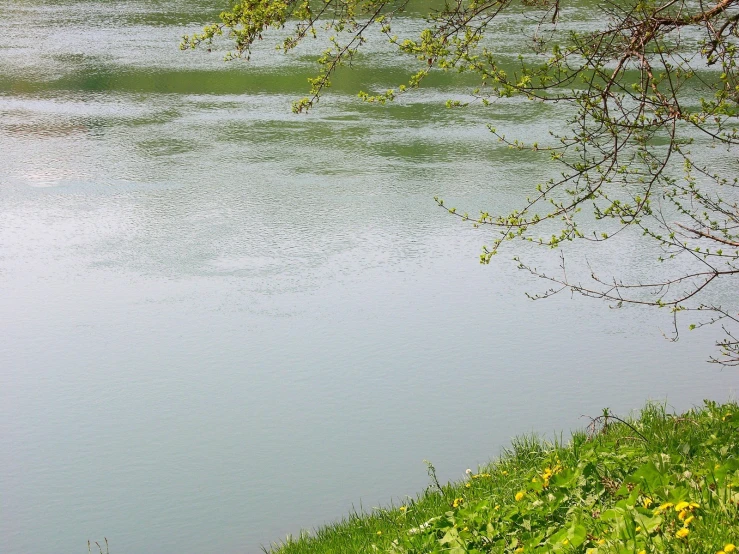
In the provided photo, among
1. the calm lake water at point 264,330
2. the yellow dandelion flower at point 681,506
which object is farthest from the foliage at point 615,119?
the yellow dandelion flower at point 681,506

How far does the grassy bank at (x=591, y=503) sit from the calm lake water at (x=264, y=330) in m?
0.82

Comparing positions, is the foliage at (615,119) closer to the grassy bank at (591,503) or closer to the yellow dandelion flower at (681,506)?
the grassy bank at (591,503)

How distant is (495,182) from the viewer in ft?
30.0

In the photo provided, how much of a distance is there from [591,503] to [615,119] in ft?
4.88

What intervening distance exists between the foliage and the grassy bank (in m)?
0.46

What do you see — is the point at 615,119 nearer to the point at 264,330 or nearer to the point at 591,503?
the point at 591,503

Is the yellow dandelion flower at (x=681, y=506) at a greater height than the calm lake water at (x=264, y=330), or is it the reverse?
the yellow dandelion flower at (x=681, y=506)

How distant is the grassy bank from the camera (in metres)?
2.64

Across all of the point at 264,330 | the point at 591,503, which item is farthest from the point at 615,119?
the point at 264,330

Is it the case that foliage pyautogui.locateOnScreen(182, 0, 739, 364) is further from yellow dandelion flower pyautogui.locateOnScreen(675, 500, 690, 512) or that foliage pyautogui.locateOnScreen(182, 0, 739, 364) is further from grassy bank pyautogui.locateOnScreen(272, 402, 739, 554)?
yellow dandelion flower pyautogui.locateOnScreen(675, 500, 690, 512)

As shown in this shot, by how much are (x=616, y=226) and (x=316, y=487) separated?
4355 mm

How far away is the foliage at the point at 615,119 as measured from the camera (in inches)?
143

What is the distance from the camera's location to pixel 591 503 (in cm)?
311

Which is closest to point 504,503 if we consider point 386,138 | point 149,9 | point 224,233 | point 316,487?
point 316,487
